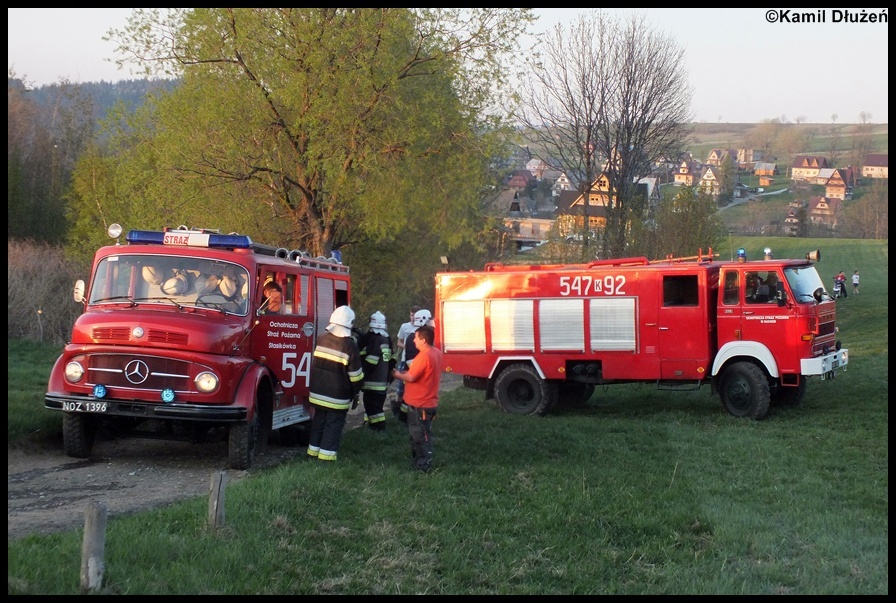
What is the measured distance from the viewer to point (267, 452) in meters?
12.9

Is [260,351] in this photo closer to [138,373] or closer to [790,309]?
[138,373]

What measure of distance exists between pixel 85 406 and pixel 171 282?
5.72 ft

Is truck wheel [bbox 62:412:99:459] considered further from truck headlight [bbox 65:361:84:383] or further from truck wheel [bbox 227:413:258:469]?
truck wheel [bbox 227:413:258:469]

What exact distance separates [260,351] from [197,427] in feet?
3.80

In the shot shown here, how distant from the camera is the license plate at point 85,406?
1049cm

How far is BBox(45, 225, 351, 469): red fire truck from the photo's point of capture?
10.5 meters

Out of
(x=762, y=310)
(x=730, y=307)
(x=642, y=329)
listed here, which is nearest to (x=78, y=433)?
(x=642, y=329)

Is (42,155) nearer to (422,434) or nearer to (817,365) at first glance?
(817,365)

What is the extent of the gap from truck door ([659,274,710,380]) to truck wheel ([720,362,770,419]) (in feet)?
1.48

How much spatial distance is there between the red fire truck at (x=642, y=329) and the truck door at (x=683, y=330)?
17 millimetres

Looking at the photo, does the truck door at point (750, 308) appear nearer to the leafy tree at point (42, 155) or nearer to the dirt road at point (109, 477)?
the dirt road at point (109, 477)

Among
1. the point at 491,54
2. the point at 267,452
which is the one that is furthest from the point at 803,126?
the point at 267,452

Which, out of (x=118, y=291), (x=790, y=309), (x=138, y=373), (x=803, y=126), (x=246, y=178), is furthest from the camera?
(x=803, y=126)

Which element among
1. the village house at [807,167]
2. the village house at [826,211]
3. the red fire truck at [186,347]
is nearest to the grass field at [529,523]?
the red fire truck at [186,347]
